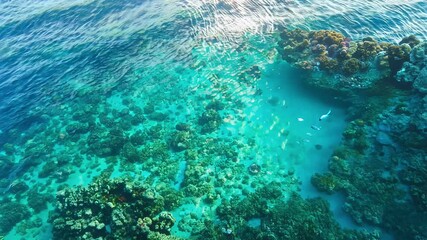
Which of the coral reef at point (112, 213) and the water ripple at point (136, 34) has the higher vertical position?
the water ripple at point (136, 34)

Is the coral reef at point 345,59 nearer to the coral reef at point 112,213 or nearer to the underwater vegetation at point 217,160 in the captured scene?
the underwater vegetation at point 217,160

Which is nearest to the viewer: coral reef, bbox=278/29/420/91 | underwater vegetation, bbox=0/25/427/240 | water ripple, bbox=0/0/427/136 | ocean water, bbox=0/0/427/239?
underwater vegetation, bbox=0/25/427/240

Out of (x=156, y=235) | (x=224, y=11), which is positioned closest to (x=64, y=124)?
(x=156, y=235)

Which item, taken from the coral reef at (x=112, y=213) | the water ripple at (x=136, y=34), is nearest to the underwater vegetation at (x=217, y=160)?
the coral reef at (x=112, y=213)

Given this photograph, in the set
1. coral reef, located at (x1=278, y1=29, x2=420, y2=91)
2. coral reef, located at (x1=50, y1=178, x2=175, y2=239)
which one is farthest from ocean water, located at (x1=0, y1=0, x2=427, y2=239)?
coral reef, located at (x1=278, y1=29, x2=420, y2=91)

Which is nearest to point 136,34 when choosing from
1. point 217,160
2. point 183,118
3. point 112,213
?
point 183,118

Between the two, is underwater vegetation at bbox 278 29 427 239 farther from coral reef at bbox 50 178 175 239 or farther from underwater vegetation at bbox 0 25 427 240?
coral reef at bbox 50 178 175 239

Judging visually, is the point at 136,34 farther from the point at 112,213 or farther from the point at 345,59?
the point at 112,213

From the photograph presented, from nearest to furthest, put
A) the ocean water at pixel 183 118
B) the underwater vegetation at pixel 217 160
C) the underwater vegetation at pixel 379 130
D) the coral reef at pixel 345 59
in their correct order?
the underwater vegetation at pixel 217 160
the underwater vegetation at pixel 379 130
the ocean water at pixel 183 118
the coral reef at pixel 345 59

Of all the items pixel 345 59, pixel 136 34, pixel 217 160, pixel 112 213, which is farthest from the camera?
pixel 136 34
